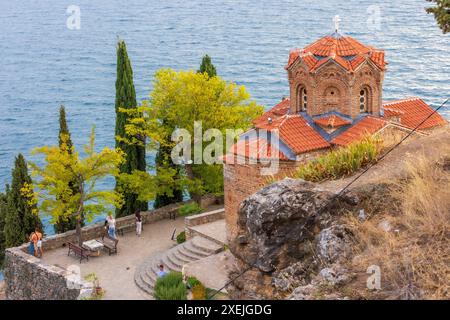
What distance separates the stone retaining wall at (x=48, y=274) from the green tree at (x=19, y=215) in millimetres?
3797

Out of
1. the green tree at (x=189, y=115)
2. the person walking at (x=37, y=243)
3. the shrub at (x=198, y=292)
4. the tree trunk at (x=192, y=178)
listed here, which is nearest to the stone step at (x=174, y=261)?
the shrub at (x=198, y=292)

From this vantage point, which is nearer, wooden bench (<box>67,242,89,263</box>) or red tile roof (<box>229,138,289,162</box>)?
→ red tile roof (<box>229,138,289,162</box>)

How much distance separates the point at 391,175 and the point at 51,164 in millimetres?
21450

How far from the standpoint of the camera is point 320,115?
32.3 m

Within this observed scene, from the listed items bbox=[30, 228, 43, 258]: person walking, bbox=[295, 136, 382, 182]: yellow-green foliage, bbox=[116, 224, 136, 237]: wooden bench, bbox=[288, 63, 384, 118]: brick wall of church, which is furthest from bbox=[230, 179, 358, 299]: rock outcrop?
bbox=[116, 224, 136, 237]: wooden bench

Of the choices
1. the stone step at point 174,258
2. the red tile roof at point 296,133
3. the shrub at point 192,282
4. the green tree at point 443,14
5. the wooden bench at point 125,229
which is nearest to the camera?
the green tree at point 443,14

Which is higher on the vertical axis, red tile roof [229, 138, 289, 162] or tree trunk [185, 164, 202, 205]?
red tile roof [229, 138, 289, 162]

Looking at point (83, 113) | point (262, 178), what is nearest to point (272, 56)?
point (83, 113)

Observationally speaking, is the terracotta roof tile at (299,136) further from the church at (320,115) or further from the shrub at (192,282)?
the shrub at (192,282)

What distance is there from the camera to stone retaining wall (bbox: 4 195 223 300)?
98.5 feet

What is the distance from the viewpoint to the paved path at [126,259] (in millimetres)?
29047

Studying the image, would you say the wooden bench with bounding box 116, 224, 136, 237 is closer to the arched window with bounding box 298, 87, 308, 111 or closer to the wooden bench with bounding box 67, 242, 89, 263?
the wooden bench with bounding box 67, 242, 89, 263

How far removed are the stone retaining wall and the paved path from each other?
568mm

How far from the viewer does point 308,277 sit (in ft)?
48.8
